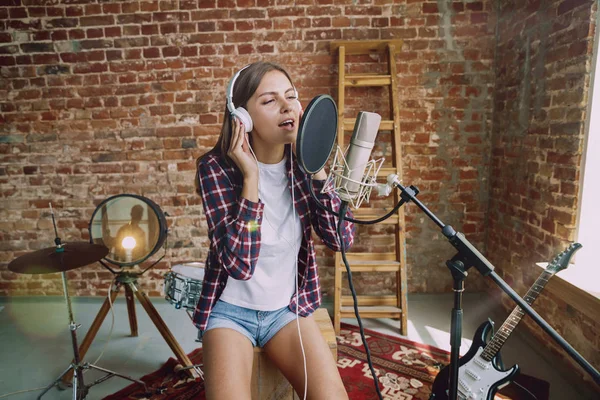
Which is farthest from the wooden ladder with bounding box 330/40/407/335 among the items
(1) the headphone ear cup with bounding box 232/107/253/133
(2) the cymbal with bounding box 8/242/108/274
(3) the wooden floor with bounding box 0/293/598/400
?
(2) the cymbal with bounding box 8/242/108/274

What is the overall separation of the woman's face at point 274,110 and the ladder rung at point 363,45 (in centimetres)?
138

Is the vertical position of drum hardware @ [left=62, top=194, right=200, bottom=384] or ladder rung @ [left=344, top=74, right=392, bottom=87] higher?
ladder rung @ [left=344, top=74, right=392, bottom=87]

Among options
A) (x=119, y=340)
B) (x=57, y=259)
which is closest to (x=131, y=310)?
(x=119, y=340)

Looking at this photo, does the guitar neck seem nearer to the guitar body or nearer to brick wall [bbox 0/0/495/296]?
the guitar body

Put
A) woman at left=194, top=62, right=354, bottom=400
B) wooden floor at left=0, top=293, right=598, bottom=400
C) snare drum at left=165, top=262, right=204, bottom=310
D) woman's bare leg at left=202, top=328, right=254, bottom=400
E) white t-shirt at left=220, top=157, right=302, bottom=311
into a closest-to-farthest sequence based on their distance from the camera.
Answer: woman's bare leg at left=202, top=328, right=254, bottom=400
woman at left=194, top=62, right=354, bottom=400
white t-shirt at left=220, top=157, right=302, bottom=311
snare drum at left=165, top=262, right=204, bottom=310
wooden floor at left=0, top=293, right=598, bottom=400

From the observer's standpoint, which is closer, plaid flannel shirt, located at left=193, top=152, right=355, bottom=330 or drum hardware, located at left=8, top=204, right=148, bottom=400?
plaid flannel shirt, located at left=193, top=152, right=355, bottom=330

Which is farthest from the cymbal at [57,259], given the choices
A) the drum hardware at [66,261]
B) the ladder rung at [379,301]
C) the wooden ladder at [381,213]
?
the ladder rung at [379,301]

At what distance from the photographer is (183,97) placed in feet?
8.86

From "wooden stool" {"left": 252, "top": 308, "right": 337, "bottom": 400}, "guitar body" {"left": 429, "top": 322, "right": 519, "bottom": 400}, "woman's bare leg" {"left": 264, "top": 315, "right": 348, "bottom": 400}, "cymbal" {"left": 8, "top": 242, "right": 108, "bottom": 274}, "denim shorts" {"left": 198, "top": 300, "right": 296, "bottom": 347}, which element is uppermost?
"cymbal" {"left": 8, "top": 242, "right": 108, "bottom": 274}

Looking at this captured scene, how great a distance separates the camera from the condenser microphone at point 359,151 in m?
0.88

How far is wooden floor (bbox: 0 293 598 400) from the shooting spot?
197 centimetres

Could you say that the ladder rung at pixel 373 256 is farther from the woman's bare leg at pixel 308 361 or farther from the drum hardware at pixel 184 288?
the woman's bare leg at pixel 308 361

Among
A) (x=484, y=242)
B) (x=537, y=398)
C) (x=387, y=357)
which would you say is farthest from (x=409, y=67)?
(x=537, y=398)

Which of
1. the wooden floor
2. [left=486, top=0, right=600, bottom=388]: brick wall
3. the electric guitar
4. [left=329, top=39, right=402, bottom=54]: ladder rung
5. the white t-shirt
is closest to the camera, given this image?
the white t-shirt
